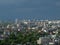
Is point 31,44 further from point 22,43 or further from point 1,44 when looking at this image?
point 1,44

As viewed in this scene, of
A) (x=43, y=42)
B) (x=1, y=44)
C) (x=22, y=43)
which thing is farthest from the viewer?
(x=43, y=42)

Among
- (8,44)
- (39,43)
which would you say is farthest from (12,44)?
(39,43)

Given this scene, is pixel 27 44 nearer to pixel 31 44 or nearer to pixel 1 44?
pixel 31 44

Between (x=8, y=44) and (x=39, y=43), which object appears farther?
(x=39, y=43)

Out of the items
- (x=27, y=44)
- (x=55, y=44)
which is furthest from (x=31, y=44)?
(x=55, y=44)

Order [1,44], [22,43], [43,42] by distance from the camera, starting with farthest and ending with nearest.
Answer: [43,42], [22,43], [1,44]

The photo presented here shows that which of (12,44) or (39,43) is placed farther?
(39,43)

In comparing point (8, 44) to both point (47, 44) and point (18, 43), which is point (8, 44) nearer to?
point (18, 43)

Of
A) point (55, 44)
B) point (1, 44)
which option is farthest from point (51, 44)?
point (1, 44)
